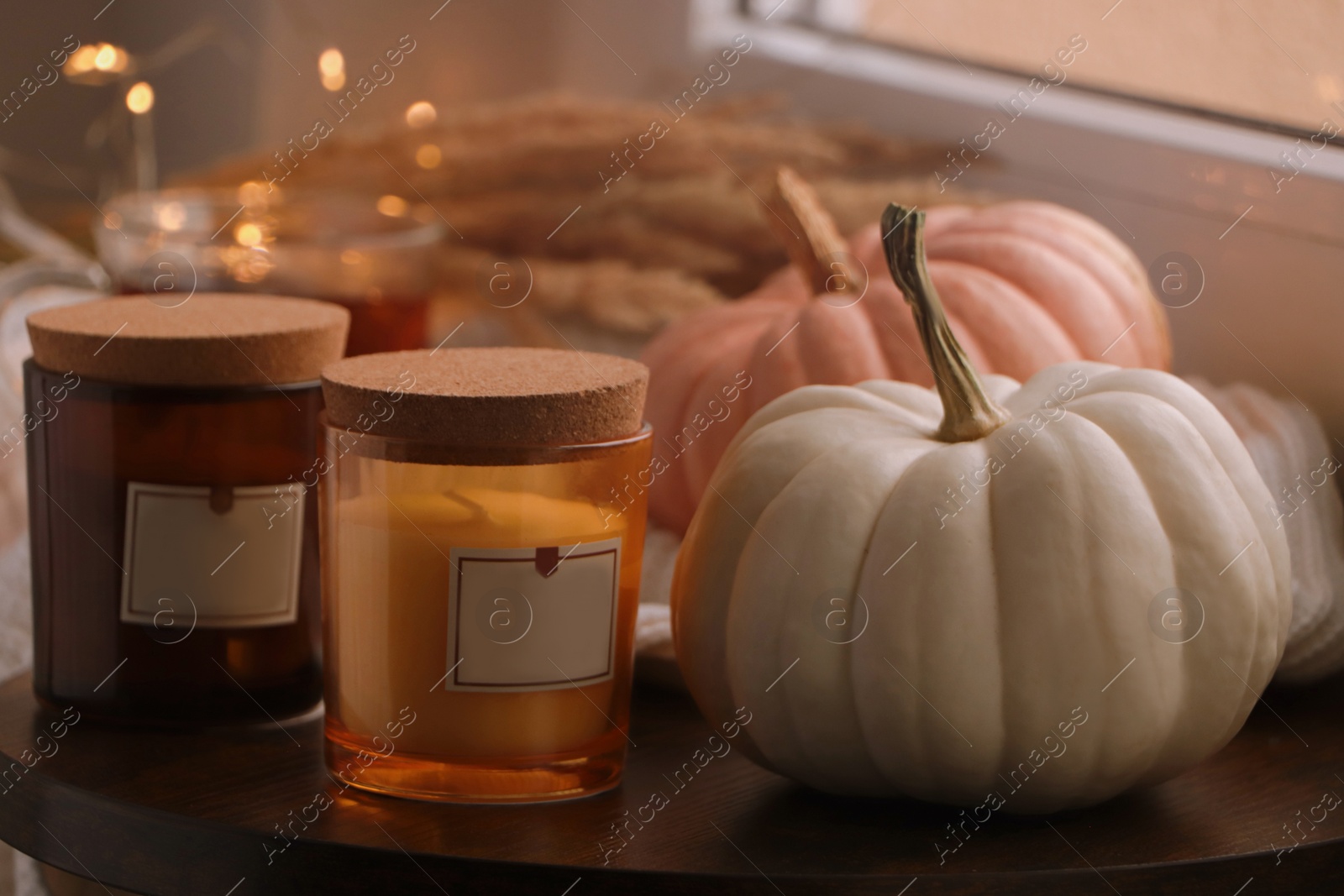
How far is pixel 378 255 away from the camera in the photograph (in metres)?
1.04

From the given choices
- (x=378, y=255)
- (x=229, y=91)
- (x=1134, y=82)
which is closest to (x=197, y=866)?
(x=378, y=255)

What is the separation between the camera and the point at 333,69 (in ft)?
4.70

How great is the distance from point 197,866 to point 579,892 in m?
0.18

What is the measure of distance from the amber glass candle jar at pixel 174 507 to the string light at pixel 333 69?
0.77m

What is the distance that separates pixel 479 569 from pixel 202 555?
0.19 meters

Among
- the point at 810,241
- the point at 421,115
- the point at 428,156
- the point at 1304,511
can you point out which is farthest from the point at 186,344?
the point at 421,115

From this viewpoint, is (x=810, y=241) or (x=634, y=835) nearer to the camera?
(x=634, y=835)

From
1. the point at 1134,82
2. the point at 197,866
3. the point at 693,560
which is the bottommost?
the point at 197,866

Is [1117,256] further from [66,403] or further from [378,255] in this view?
[66,403]

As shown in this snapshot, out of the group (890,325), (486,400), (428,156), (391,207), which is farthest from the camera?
(428,156)

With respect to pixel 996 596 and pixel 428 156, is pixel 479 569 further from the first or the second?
pixel 428 156

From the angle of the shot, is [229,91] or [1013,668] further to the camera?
[229,91]

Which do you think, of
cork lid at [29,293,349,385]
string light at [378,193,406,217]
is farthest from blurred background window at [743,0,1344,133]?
cork lid at [29,293,349,385]

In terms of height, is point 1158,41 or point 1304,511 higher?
point 1158,41
